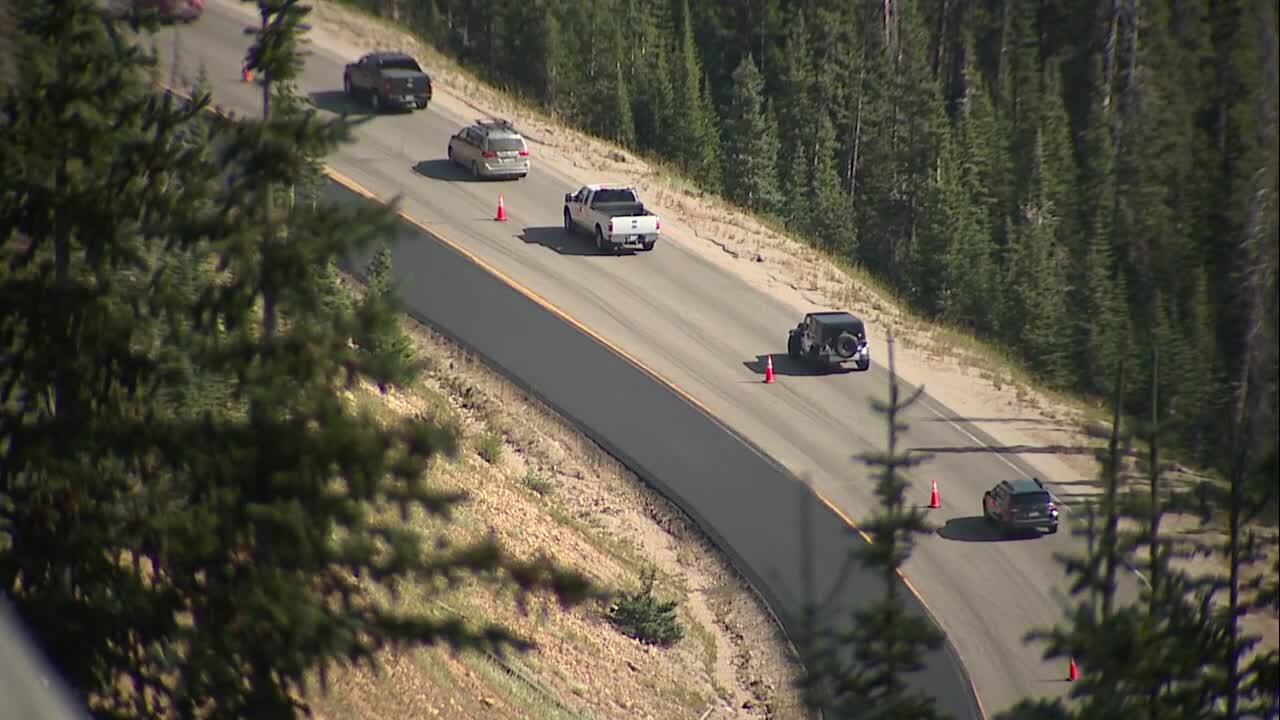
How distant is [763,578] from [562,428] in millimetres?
6791

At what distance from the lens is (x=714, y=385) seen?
38750 millimetres

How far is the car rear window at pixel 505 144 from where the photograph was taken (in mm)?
49531

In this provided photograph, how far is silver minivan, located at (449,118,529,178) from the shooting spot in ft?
163

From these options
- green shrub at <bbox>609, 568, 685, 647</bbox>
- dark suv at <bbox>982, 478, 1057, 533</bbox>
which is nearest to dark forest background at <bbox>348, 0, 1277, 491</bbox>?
dark suv at <bbox>982, 478, 1057, 533</bbox>

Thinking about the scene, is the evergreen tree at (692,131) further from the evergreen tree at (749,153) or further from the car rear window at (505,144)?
the car rear window at (505,144)

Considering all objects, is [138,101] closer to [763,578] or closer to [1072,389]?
[763,578]

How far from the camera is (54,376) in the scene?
1353 cm

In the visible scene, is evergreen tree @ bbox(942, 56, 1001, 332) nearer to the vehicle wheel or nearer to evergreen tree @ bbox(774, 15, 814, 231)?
evergreen tree @ bbox(774, 15, 814, 231)

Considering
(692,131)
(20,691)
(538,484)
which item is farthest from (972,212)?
(20,691)

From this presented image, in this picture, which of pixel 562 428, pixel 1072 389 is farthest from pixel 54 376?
pixel 1072 389

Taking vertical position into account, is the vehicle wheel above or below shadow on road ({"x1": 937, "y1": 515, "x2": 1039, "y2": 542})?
above

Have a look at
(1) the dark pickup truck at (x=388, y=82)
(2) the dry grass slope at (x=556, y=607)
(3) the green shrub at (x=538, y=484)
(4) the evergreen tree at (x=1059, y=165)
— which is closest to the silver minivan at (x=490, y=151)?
(1) the dark pickup truck at (x=388, y=82)

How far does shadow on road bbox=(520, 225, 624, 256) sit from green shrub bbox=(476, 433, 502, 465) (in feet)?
42.5

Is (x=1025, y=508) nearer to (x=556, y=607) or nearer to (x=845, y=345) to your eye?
(x=845, y=345)
